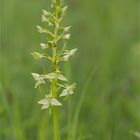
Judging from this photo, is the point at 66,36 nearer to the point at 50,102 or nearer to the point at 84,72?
the point at 50,102

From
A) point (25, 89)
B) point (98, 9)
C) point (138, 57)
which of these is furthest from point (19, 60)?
point (98, 9)

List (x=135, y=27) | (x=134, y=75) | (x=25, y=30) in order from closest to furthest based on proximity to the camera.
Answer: (x=134, y=75) < (x=25, y=30) < (x=135, y=27)

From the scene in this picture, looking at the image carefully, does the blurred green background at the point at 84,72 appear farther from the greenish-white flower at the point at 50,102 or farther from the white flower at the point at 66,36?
the white flower at the point at 66,36

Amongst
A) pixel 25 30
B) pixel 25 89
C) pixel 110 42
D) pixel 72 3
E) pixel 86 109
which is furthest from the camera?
pixel 72 3

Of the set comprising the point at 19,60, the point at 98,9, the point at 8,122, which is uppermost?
the point at 98,9

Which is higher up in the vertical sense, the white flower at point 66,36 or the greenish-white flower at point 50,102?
the white flower at point 66,36

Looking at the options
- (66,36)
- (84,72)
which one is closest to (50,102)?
(66,36)

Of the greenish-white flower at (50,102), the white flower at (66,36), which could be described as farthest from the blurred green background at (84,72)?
the white flower at (66,36)

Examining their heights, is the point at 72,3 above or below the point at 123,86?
above

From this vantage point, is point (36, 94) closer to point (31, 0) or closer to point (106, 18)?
point (106, 18)
